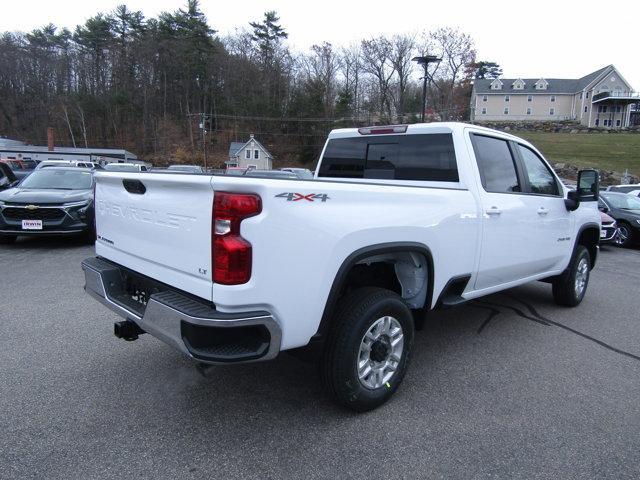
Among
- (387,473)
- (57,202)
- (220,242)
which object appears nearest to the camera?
(220,242)

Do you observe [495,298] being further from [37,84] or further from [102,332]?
[37,84]

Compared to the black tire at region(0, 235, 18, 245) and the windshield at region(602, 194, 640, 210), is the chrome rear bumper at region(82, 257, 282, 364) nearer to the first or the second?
the black tire at region(0, 235, 18, 245)

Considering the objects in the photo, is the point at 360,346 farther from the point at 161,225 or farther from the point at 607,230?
the point at 607,230

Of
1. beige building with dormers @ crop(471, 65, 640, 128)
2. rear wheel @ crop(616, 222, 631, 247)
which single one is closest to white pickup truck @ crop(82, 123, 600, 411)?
rear wheel @ crop(616, 222, 631, 247)

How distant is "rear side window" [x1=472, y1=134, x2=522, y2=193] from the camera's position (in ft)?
13.2

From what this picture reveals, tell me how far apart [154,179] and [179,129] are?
73.1 meters

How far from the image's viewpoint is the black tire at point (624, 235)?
12.2 m

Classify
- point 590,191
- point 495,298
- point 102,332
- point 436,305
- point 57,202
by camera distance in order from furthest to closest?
point 57,202 < point 495,298 < point 590,191 < point 102,332 < point 436,305

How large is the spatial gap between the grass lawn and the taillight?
169 ft

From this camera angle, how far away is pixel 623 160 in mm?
51500

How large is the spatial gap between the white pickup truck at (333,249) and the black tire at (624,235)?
9435 millimetres

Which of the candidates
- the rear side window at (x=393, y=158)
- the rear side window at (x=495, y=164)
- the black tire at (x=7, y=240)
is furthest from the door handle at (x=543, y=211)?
the black tire at (x=7, y=240)

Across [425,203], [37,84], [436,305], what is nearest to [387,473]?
[436,305]

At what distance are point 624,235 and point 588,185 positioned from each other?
29.0 feet
